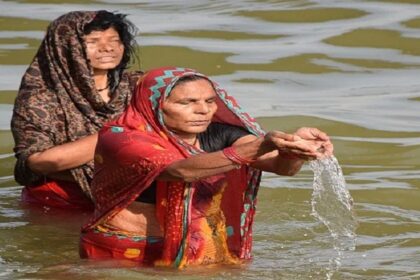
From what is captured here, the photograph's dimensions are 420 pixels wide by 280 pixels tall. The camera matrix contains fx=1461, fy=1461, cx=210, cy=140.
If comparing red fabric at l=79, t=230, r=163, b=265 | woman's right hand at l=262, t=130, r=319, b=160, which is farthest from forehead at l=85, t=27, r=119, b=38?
woman's right hand at l=262, t=130, r=319, b=160

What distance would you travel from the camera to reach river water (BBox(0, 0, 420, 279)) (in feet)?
22.2

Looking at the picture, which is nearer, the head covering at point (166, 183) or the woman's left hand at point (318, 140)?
the woman's left hand at point (318, 140)

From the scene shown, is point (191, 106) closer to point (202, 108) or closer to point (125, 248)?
point (202, 108)

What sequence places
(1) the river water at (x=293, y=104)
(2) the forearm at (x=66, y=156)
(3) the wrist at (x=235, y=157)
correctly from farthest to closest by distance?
1. (2) the forearm at (x=66, y=156)
2. (1) the river water at (x=293, y=104)
3. (3) the wrist at (x=235, y=157)

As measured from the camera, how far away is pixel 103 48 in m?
7.64

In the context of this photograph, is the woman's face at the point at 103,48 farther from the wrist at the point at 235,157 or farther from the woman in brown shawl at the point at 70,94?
the wrist at the point at 235,157

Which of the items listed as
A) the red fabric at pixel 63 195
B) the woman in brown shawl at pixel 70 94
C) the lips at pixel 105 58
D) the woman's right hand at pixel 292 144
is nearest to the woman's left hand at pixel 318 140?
the woman's right hand at pixel 292 144

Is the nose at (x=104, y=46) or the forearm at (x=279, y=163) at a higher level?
the nose at (x=104, y=46)

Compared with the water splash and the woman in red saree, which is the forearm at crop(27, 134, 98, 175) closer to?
the woman in red saree

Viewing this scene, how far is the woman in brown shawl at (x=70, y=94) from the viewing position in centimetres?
756

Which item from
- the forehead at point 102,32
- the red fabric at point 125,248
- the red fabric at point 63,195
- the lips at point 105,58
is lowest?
the red fabric at point 63,195

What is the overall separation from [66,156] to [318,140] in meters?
1.88

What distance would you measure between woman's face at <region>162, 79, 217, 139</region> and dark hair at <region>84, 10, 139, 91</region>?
60.2 inches

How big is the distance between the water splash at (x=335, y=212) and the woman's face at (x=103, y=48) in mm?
1326
